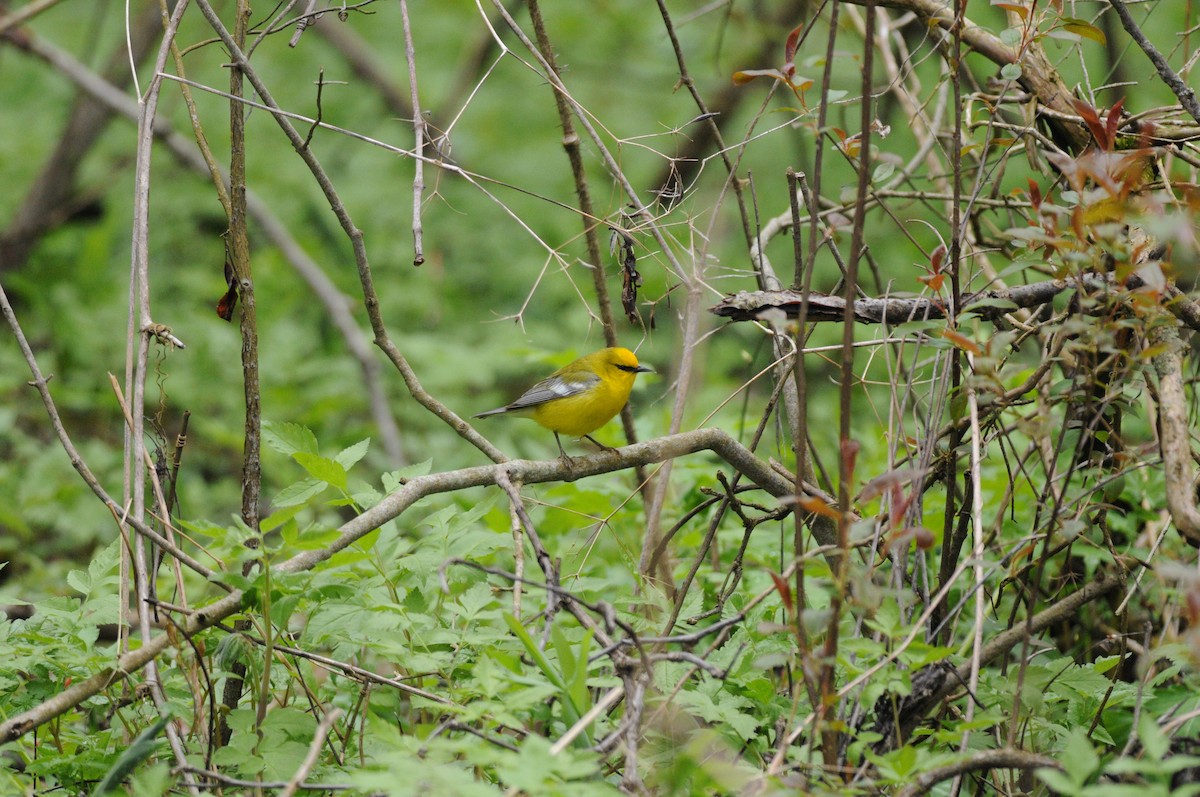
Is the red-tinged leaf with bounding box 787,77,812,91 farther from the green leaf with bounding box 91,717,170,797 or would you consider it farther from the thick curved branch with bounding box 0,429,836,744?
the green leaf with bounding box 91,717,170,797

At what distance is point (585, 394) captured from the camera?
497 cm

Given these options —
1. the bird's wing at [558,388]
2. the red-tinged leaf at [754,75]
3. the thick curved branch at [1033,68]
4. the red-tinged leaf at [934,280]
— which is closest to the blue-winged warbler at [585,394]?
the bird's wing at [558,388]

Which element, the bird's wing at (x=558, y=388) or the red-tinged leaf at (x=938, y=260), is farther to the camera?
the bird's wing at (x=558, y=388)

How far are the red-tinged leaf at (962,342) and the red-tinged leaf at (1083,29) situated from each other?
0.91 metres

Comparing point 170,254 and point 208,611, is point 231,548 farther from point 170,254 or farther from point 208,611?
point 170,254

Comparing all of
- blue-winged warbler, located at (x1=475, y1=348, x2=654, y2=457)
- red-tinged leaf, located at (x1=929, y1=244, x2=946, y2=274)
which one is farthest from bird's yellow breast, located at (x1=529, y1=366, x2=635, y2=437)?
red-tinged leaf, located at (x1=929, y1=244, x2=946, y2=274)

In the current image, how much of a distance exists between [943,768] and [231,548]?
149 centimetres

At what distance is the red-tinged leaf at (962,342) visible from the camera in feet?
7.87

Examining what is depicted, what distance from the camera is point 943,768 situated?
205 cm

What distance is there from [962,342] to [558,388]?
119 inches

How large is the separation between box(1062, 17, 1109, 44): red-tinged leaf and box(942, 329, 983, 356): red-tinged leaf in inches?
35.7

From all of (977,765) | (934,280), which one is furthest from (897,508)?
(934,280)

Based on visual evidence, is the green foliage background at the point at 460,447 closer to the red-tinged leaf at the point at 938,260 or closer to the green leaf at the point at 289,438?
the green leaf at the point at 289,438

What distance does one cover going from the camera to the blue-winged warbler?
473 centimetres
